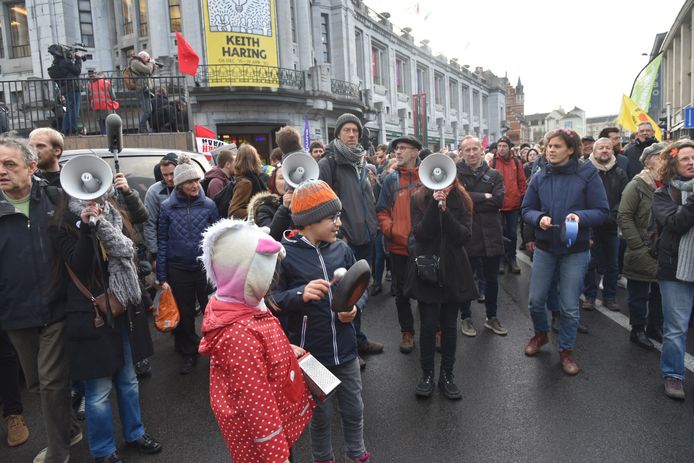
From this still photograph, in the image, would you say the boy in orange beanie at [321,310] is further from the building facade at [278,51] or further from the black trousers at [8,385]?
the building facade at [278,51]

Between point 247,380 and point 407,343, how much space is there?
11.0ft

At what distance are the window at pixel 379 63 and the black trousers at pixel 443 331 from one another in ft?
98.5

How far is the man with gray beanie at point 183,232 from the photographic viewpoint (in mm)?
4465

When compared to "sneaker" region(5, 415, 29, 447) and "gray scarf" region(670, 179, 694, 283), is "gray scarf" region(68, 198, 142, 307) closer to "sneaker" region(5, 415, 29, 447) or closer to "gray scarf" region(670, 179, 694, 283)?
"sneaker" region(5, 415, 29, 447)

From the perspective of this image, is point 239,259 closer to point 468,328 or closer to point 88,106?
point 468,328

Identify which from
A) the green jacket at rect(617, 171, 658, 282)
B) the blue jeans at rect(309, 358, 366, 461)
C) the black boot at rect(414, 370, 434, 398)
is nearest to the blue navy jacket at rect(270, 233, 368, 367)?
the blue jeans at rect(309, 358, 366, 461)

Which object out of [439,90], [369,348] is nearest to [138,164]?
[369,348]

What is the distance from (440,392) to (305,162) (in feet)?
7.72

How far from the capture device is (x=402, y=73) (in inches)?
1432

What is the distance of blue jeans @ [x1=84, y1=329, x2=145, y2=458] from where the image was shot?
3033mm

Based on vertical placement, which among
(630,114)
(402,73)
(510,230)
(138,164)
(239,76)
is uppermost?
(402,73)

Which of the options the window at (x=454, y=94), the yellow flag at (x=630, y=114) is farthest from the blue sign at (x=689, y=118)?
the window at (x=454, y=94)

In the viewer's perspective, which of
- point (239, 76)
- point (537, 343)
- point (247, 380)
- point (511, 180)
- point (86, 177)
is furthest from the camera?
point (239, 76)

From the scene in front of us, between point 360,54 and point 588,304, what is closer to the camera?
point 588,304
